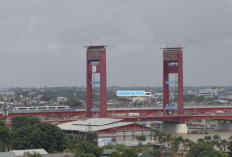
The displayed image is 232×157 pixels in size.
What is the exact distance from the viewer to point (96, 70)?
94.7 m

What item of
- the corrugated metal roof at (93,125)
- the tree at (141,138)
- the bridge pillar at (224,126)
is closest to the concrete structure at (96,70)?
the corrugated metal roof at (93,125)

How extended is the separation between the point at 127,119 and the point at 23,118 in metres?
19.1

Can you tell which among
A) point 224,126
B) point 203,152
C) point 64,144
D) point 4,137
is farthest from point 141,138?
point 224,126

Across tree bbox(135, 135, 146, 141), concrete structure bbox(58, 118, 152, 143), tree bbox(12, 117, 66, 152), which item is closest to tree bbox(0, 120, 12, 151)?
tree bbox(12, 117, 66, 152)

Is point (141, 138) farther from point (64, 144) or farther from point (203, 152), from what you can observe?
point (203, 152)

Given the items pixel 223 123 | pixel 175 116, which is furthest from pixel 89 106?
pixel 223 123

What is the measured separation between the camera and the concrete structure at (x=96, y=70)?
306 feet

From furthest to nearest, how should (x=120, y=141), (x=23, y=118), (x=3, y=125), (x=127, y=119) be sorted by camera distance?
1. (x=127, y=119)
2. (x=23, y=118)
3. (x=120, y=141)
4. (x=3, y=125)

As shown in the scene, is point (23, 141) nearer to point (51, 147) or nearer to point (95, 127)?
point (51, 147)

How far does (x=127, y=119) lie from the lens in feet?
307

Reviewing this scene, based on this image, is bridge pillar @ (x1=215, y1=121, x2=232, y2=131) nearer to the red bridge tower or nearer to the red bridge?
the red bridge

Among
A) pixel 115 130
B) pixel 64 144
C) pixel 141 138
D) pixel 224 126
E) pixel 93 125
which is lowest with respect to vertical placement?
pixel 224 126

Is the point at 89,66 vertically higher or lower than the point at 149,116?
higher

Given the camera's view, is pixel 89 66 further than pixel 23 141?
Yes
